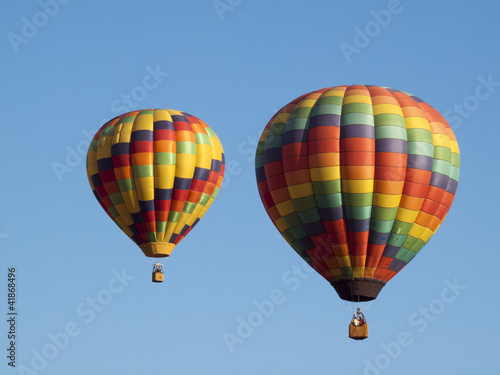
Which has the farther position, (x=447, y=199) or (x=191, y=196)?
(x=191, y=196)

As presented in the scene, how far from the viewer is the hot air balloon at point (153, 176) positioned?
40000mm

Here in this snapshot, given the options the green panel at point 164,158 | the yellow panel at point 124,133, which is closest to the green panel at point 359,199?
the green panel at point 164,158

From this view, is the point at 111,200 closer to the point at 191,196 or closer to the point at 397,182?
the point at 191,196

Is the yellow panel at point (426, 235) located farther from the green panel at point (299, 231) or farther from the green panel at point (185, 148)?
the green panel at point (185, 148)

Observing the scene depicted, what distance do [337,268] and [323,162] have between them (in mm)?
2923

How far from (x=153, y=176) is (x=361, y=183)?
337 inches

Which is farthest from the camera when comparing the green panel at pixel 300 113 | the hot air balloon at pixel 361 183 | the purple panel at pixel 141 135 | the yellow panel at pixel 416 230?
the purple panel at pixel 141 135

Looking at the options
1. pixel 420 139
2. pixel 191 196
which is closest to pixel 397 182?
pixel 420 139

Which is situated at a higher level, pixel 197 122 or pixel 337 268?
pixel 197 122

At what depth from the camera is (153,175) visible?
40.0m

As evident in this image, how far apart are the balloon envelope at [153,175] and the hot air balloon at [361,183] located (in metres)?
5.55

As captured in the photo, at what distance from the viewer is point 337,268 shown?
34.5 m

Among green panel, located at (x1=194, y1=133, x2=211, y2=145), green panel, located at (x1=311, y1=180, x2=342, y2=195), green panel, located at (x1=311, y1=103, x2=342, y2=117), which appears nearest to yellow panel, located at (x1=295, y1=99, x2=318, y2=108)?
green panel, located at (x1=311, y1=103, x2=342, y2=117)

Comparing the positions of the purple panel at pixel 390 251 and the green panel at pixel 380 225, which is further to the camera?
the purple panel at pixel 390 251
